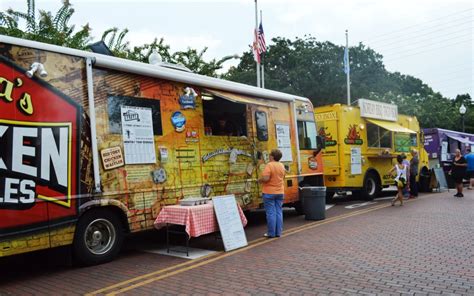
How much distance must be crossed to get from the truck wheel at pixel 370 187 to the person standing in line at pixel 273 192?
6.87 m

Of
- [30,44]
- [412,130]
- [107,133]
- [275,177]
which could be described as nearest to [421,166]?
[412,130]

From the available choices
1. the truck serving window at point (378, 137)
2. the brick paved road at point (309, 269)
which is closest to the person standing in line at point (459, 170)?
the truck serving window at point (378, 137)

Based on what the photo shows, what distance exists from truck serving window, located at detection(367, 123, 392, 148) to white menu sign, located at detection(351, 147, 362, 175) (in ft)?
2.77

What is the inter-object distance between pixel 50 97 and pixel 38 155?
2.62ft

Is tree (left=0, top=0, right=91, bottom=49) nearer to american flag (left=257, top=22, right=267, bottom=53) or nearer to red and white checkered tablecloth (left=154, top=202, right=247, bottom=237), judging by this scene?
american flag (left=257, top=22, right=267, bottom=53)

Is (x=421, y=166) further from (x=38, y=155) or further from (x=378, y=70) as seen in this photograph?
(x=378, y=70)

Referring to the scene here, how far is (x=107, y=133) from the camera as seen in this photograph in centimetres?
635

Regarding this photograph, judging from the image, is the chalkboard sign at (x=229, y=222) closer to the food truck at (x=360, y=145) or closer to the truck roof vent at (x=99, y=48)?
the truck roof vent at (x=99, y=48)

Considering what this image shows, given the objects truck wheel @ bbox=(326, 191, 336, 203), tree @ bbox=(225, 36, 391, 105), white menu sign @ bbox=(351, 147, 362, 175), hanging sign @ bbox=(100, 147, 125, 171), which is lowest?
truck wheel @ bbox=(326, 191, 336, 203)

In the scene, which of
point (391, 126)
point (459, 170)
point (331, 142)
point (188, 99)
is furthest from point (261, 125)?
point (459, 170)

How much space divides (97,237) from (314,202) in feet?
17.7

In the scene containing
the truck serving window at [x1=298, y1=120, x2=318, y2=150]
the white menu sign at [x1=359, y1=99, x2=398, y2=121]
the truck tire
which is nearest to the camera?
the truck serving window at [x1=298, y1=120, x2=318, y2=150]

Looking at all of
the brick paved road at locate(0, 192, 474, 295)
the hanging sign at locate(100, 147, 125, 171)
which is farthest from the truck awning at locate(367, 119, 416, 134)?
the hanging sign at locate(100, 147, 125, 171)

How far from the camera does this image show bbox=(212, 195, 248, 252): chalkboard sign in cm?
709
